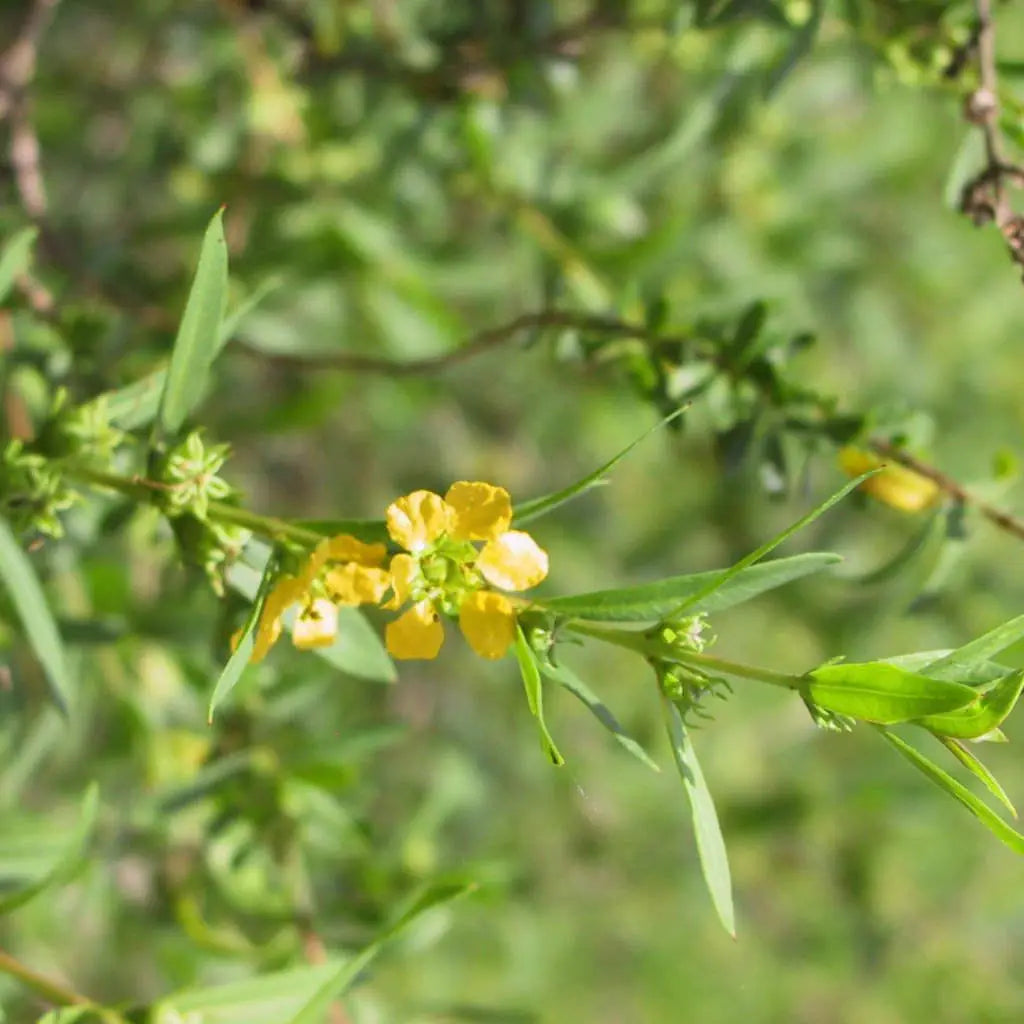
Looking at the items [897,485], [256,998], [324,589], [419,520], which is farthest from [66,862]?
[897,485]

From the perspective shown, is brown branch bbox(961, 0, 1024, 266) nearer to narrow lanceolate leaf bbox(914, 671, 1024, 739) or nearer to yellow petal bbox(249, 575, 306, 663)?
narrow lanceolate leaf bbox(914, 671, 1024, 739)

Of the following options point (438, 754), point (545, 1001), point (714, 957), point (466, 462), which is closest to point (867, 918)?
point (714, 957)

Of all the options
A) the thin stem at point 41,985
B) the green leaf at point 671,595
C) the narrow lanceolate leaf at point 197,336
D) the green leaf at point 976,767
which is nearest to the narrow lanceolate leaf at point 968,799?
the green leaf at point 976,767

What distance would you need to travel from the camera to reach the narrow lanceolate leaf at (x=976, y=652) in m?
0.88

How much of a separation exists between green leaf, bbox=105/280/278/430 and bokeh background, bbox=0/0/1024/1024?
0.16 metres

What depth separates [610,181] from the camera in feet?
6.81

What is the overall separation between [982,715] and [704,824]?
0.20 meters

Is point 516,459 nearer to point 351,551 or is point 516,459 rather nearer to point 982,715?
point 351,551

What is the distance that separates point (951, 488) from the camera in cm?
129

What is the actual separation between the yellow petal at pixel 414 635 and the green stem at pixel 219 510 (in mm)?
97

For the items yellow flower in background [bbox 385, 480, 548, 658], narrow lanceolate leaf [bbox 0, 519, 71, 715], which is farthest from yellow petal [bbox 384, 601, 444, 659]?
narrow lanceolate leaf [bbox 0, 519, 71, 715]

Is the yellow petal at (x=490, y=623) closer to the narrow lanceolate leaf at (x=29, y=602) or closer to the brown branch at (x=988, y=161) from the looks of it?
the narrow lanceolate leaf at (x=29, y=602)

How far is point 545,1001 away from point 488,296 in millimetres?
2081

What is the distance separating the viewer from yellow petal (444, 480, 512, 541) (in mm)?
914
